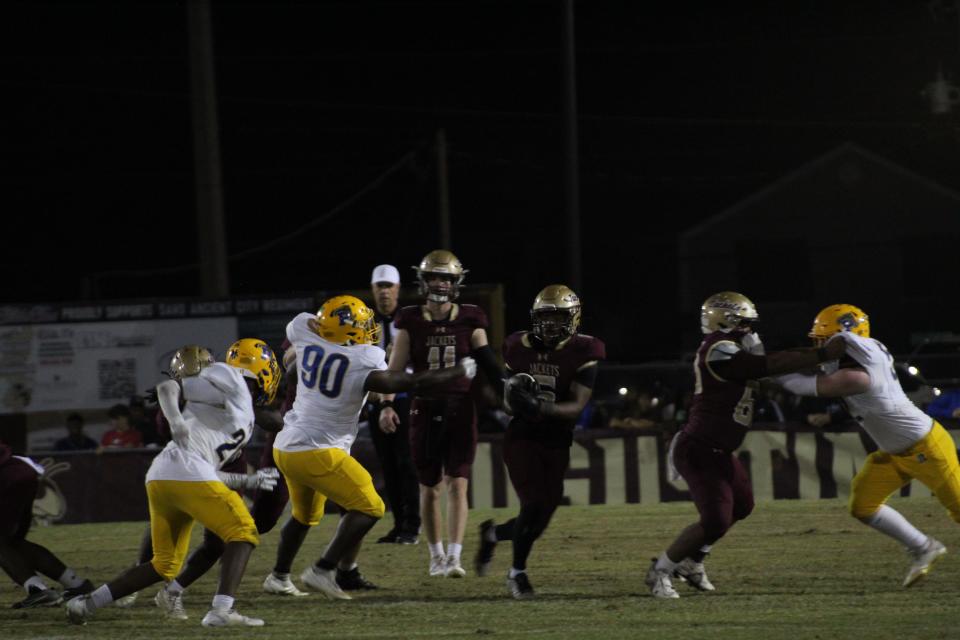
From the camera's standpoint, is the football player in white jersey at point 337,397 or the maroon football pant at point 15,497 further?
the maroon football pant at point 15,497

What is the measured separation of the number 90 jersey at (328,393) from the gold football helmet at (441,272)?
137 centimetres

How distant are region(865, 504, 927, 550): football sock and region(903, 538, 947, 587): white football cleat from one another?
4 cm

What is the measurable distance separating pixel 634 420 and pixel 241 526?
923cm

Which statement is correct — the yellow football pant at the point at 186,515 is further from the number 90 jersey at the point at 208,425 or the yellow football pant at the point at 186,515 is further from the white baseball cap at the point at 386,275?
the white baseball cap at the point at 386,275

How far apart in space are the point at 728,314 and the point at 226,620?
135 inches

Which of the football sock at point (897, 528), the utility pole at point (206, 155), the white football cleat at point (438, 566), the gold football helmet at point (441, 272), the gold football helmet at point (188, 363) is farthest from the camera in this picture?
the utility pole at point (206, 155)

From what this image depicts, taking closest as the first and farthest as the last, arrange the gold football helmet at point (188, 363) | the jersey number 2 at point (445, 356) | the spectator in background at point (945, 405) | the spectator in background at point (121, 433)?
1. the gold football helmet at point (188, 363)
2. the jersey number 2 at point (445, 356)
3. the spectator in background at point (945, 405)
4. the spectator in background at point (121, 433)

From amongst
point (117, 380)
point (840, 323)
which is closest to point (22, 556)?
point (840, 323)

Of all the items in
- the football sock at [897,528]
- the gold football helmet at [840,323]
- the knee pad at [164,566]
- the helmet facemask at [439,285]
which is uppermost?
the helmet facemask at [439,285]

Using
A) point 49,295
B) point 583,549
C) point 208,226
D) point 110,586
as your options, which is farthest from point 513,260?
point 110,586

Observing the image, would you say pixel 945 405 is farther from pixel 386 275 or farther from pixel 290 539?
pixel 290 539

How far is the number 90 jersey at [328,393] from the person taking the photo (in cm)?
845

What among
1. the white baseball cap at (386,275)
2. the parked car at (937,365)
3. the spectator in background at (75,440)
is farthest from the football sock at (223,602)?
the parked car at (937,365)

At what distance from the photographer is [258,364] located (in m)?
8.67
